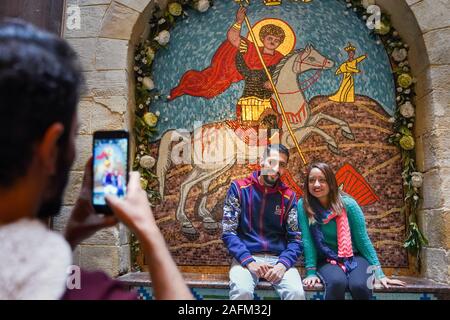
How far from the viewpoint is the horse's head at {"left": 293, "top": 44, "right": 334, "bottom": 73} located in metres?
3.78

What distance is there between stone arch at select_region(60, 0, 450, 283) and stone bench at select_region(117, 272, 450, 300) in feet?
0.66

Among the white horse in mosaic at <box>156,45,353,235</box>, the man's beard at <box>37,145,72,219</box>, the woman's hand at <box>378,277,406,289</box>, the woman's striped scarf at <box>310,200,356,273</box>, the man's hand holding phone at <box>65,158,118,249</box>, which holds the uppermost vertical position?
the white horse in mosaic at <box>156,45,353,235</box>

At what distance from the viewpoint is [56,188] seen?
2.25ft

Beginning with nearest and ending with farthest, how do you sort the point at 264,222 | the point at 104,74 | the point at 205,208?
the point at 264,222 < the point at 104,74 < the point at 205,208

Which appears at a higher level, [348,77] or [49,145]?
[348,77]

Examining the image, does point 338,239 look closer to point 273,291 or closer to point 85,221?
point 273,291

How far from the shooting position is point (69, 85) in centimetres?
65

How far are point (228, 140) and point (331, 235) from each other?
4.64 feet

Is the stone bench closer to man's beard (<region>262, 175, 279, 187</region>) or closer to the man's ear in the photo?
man's beard (<region>262, 175, 279, 187</region>)

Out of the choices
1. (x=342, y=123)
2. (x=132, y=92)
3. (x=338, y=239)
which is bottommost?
(x=338, y=239)

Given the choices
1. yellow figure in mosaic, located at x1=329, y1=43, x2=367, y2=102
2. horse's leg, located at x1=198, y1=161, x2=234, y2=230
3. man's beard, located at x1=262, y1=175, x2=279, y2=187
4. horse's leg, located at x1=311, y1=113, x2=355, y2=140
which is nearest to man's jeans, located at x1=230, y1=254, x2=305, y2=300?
man's beard, located at x1=262, y1=175, x2=279, y2=187

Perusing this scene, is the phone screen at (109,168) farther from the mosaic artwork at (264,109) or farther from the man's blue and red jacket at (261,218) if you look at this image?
the mosaic artwork at (264,109)

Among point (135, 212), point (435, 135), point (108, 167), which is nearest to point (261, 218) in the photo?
point (435, 135)

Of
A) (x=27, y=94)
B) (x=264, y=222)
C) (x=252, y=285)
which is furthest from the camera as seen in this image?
(x=264, y=222)
